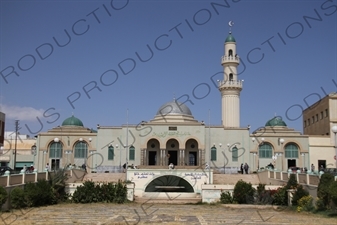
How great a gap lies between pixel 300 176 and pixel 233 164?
17881mm

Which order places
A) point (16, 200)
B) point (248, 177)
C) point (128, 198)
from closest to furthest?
point (16, 200) < point (128, 198) < point (248, 177)

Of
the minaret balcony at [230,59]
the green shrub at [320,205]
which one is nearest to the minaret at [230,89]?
the minaret balcony at [230,59]

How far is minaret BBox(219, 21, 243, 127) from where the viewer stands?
4391cm

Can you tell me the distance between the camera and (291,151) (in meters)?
41.3

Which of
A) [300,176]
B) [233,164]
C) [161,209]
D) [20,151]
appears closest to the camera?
[161,209]

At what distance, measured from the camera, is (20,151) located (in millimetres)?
57875

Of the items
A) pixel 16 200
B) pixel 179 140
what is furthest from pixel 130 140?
pixel 16 200

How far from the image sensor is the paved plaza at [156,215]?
16.1 m

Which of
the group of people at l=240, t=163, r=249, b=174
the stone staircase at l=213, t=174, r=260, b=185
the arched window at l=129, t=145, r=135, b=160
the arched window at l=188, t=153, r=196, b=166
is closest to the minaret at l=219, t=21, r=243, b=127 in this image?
the arched window at l=188, t=153, r=196, b=166

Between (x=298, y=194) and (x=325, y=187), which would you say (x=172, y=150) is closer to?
(x=298, y=194)

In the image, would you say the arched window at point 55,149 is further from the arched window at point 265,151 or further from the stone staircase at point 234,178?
the arched window at point 265,151

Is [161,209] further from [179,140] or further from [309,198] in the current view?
[179,140]

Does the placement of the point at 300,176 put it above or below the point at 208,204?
above

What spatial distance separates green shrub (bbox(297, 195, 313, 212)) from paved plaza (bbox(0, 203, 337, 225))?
0.48 meters
